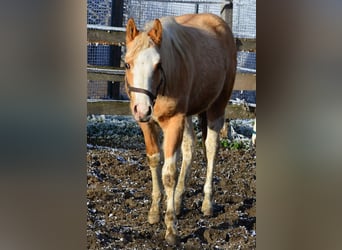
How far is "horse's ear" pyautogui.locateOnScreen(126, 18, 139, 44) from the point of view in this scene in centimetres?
273

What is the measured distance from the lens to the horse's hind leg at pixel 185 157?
2.92 m

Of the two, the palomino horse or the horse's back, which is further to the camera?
the horse's back

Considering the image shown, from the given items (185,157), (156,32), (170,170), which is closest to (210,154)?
(185,157)

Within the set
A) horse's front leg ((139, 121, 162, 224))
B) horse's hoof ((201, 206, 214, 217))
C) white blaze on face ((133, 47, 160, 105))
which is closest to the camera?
white blaze on face ((133, 47, 160, 105))

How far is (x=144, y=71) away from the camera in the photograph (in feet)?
8.79

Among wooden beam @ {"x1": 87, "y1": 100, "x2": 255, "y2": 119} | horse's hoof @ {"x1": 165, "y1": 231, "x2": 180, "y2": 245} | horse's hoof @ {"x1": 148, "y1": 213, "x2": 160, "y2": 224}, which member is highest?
wooden beam @ {"x1": 87, "y1": 100, "x2": 255, "y2": 119}

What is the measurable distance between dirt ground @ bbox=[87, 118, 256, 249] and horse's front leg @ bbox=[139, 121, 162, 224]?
1.1 inches

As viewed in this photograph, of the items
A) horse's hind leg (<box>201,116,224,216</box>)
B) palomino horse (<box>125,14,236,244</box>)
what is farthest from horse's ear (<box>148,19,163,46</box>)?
horse's hind leg (<box>201,116,224,216</box>)

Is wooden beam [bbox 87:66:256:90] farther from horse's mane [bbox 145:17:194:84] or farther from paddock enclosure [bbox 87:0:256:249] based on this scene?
horse's mane [bbox 145:17:194:84]

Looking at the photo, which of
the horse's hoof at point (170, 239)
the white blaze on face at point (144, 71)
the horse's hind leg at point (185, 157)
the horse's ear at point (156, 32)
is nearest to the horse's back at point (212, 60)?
the horse's hind leg at point (185, 157)
